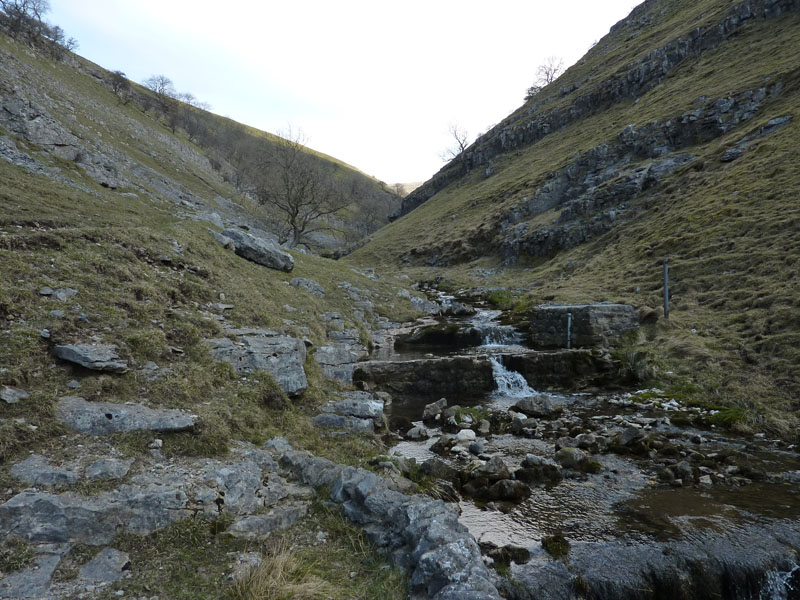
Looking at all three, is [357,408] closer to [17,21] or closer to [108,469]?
[108,469]

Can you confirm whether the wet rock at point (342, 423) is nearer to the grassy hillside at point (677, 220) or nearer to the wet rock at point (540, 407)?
the wet rock at point (540, 407)

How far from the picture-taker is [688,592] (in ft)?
19.6

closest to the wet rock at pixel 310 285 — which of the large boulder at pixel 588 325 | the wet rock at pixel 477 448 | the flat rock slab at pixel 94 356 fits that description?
the large boulder at pixel 588 325

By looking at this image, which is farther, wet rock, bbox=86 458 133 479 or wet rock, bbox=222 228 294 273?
wet rock, bbox=222 228 294 273

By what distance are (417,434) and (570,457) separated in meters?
4.43

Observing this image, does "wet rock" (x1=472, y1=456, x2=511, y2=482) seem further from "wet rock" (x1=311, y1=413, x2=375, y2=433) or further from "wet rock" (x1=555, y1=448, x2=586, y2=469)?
"wet rock" (x1=311, y1=413, x2=375, y2=433)

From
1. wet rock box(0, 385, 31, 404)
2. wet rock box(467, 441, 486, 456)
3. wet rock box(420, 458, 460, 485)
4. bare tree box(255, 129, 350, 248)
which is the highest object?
bare tree box(255, 129, 350, 248)

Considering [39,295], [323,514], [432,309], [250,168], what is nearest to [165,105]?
[250,168]

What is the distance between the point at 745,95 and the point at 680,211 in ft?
60.9

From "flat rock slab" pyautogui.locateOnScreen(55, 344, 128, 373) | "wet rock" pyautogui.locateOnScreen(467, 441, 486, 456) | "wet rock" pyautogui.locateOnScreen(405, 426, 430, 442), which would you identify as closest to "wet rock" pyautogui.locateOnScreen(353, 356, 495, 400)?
"wet rock" pyautogui.locateOnScreen(405, 426, 430, 442)

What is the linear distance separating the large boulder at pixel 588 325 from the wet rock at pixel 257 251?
15.2 metres

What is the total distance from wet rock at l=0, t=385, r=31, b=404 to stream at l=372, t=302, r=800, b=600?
7435 millimetres

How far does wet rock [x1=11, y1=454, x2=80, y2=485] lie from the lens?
191 inches

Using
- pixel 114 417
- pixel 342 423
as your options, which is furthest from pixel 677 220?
pixel 114 417
